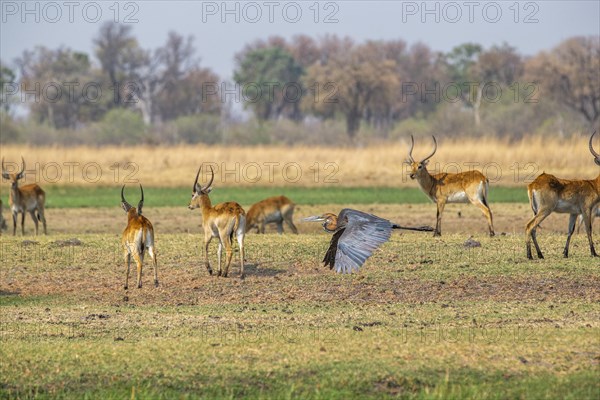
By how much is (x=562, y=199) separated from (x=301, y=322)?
5.23 metres

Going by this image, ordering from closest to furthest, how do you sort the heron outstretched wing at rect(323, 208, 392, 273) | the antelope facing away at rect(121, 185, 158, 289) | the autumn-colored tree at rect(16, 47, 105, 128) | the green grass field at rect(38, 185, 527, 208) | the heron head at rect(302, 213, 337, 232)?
the heron outstretched wing at rect(323, 208, 392, 273) < the heron head at rect(302, 213, 337, 232) < the antelope facing away at rect(121, 185, 158, 289) < the green grass field at rect(38, 185, 527, 208) < the autumn-colored tree at rect(16, 47, 105, 128)

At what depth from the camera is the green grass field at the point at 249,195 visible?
Result: 2522 cm

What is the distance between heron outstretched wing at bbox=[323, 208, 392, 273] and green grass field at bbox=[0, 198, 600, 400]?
616 mm

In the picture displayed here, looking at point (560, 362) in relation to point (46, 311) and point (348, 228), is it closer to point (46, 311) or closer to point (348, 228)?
point (348, 228)

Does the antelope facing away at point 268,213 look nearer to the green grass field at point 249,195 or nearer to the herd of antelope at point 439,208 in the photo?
the herd of antelope at point 439,208

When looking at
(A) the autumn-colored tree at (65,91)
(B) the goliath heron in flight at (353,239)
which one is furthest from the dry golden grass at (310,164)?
(A) the autumn-colored tree at (65,91)

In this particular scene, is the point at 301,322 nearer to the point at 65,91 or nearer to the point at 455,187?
the point at 455,187

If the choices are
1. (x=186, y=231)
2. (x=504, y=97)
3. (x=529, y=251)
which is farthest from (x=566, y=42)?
(x=529, y=251)

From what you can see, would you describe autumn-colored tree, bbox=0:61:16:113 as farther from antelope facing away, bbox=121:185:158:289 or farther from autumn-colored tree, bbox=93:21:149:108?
antelope facing away, bbox=121:185:158:289

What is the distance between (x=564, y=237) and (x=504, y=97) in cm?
4730

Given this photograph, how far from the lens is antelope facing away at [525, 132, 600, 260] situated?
14555mm

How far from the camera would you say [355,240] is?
11.0m

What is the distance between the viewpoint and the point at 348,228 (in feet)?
36.6

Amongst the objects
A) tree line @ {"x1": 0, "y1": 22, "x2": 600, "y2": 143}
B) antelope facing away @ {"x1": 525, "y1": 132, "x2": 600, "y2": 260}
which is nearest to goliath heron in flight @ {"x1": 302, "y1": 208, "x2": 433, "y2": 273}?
antelope facing away @ {"x1": 525, "y1": 132, "x2": 600, "y2": 260}
